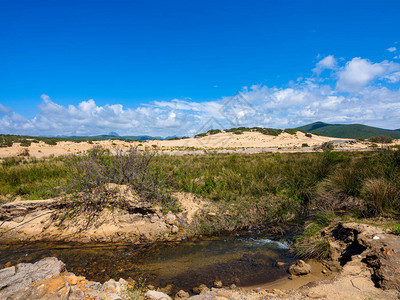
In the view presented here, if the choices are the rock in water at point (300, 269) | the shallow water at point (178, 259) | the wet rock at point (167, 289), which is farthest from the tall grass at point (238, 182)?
the wet rock at point (167, 289)

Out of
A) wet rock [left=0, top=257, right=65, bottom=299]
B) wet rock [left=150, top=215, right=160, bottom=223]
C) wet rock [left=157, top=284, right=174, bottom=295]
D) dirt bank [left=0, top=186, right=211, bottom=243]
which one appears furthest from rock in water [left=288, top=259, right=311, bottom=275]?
wet rock [left=0, top=257, right=65, bottom=299]

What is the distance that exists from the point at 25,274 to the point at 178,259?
269 cm

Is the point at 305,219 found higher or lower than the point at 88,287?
lower

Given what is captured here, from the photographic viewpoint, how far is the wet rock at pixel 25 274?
268 centimetres

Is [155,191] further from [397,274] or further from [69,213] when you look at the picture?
[397,274]

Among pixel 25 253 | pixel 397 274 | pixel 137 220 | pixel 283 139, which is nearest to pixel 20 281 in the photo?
pixel 25 253

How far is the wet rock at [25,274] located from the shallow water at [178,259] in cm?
95

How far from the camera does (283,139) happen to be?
44.8m

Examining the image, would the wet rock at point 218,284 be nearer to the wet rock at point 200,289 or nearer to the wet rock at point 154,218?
the wet rock at point 200,289

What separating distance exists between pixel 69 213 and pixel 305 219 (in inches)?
286

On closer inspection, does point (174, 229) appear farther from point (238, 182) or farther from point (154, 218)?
point (238, 182)

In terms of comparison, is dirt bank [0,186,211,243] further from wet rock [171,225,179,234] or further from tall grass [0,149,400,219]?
tall grass [0,149,400,219]

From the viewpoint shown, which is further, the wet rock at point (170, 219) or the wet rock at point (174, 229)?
the wet rock at point (170, 219)

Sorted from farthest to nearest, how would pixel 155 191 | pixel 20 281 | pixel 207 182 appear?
pixel 207 182 < pixel 155 191 < pixel 20 281
